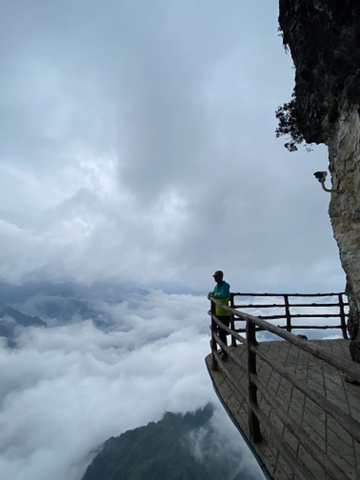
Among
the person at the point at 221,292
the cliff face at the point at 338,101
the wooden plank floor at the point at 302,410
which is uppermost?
the cliff face at the point at 338,101

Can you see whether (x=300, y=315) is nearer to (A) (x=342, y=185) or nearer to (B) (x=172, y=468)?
(A) (x=342, y=185)

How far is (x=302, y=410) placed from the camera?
437 centimetres

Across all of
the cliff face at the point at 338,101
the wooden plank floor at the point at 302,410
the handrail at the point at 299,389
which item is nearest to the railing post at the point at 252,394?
the handrail at the point at 299,389

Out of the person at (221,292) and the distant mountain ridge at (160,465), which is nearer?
the person at (221,292)

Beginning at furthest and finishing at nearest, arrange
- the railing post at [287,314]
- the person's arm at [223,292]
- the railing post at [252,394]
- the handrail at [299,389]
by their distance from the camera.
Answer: the railing post at [287,314] → the person's arm at [223,292] → the railing post at [252,394] → the handrail at [299,389]

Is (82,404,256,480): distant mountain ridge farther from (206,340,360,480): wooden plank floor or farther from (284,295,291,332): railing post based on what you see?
(206,340,360,480): wooden plank floor

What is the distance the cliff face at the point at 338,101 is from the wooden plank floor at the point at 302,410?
1.35 m

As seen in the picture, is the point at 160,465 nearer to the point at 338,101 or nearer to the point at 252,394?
the point at 252,394

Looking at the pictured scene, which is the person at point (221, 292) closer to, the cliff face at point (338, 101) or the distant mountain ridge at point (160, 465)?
the cliff face at point (338, 101)

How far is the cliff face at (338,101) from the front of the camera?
21.0ft

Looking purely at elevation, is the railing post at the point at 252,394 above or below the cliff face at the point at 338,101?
below

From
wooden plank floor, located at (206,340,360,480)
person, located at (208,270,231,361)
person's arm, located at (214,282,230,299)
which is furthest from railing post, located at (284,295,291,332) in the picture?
person's arm, located at (214,282,230,299)

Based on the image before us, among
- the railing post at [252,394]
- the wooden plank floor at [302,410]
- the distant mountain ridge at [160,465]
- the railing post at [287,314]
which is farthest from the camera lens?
the distant mountain ridge at [160,465]

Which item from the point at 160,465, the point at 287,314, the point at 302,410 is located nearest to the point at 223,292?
the point at 302,410
